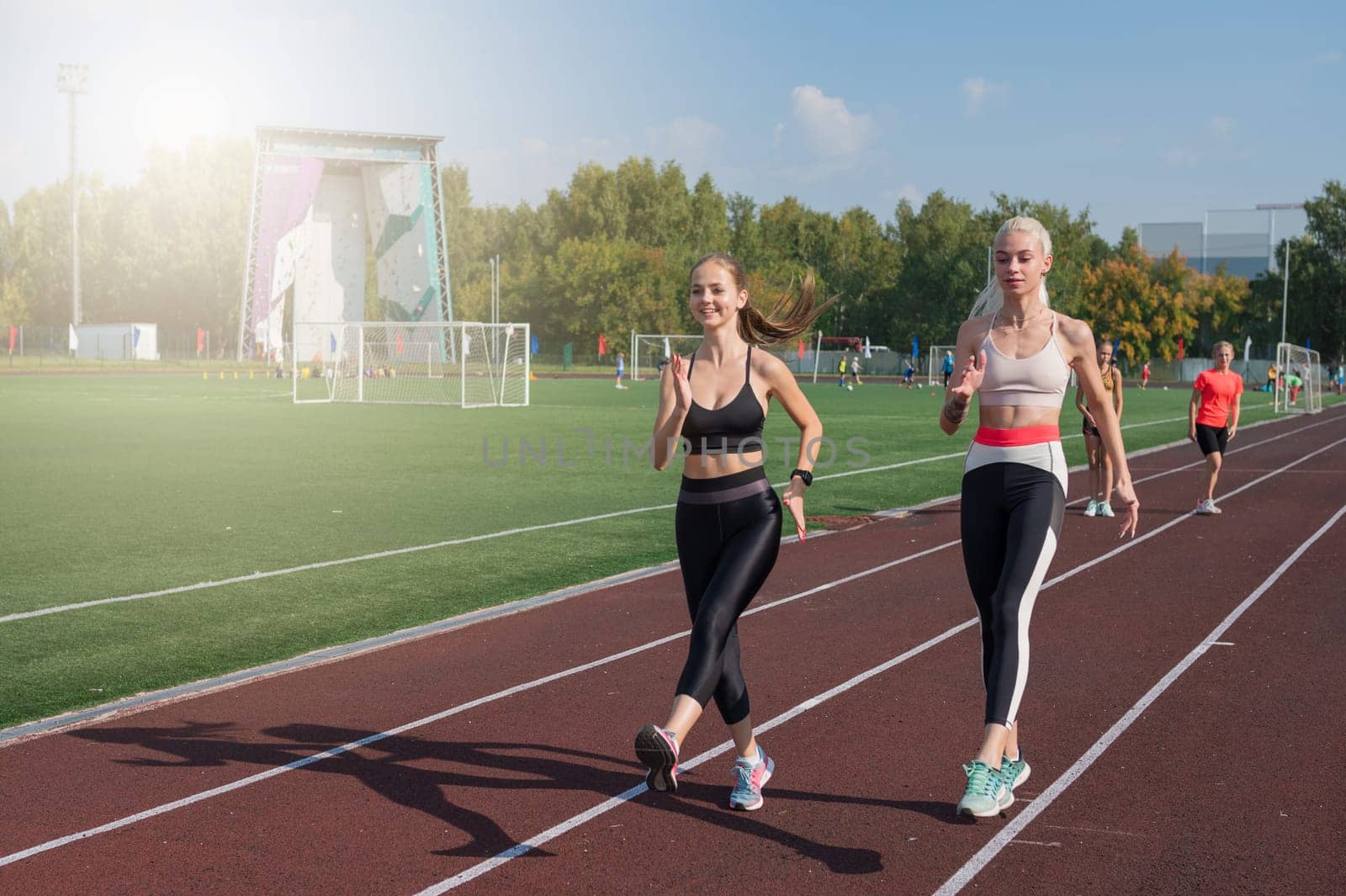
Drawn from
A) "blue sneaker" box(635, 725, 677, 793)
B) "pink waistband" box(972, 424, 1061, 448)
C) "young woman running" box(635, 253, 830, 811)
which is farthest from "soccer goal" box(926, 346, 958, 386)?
"blue sneaker" box(635, 725, 677, 793)

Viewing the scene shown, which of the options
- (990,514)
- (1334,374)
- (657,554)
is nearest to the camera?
(990,514)

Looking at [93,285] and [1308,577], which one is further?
[93,285]

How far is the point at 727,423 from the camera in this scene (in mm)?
4750

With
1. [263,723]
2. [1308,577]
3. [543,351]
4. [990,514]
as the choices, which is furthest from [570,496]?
[543,351]

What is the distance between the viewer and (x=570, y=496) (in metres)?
15.9

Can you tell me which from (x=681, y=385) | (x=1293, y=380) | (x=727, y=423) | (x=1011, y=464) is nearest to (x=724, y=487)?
(x=727, y=423)

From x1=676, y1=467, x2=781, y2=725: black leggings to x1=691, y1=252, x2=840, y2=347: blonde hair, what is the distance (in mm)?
575

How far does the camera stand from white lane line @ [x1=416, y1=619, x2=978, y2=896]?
4195 mm

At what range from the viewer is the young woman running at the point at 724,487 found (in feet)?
15.5

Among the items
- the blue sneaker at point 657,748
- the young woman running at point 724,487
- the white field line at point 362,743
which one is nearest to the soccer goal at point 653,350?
the white field line at point 362,743

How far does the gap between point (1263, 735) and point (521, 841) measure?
3.43m

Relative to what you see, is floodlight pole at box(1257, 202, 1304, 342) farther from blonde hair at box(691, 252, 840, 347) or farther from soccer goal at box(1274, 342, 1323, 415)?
blonde hair at box(691, 252, 840, 347)

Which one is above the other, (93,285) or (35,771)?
(93,285)

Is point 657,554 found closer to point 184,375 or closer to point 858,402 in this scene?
point 858,402
